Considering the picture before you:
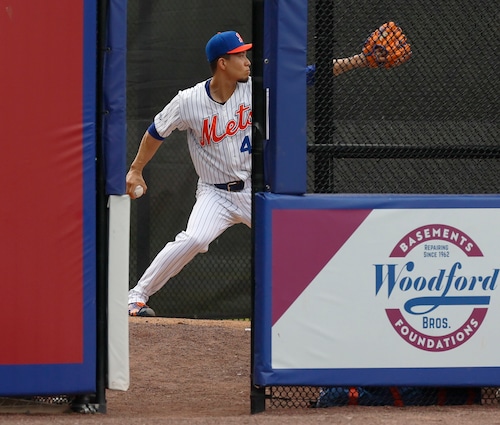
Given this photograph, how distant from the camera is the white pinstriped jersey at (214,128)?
6605 mm

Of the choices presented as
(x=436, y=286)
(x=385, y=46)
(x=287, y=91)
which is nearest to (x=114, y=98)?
(x=287, y=91)

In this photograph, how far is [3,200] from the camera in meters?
4.20

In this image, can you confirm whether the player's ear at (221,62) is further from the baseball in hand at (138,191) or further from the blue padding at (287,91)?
the blue padding at (287,91)

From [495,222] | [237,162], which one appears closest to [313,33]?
[495,222]

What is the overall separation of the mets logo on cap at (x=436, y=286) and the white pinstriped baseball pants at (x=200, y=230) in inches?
91.4

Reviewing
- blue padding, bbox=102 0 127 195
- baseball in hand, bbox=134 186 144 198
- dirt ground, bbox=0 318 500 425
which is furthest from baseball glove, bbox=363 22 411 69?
baseball in hand, bbox=134 186 144 198

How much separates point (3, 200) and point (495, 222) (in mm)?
2186

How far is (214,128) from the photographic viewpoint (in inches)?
265

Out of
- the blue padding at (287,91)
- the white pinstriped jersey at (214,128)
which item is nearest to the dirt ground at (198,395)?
the blue padding at (287,91)

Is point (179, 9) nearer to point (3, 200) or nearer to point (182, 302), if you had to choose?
point (182, 302)

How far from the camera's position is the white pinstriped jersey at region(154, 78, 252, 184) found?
21.7 feet

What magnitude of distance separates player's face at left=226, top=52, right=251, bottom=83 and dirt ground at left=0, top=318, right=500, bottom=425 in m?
1.82

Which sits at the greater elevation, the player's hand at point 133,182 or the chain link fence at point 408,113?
the chain link fence at point 408,113

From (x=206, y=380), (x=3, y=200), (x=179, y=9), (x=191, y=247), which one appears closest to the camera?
(x=3, y=200)
